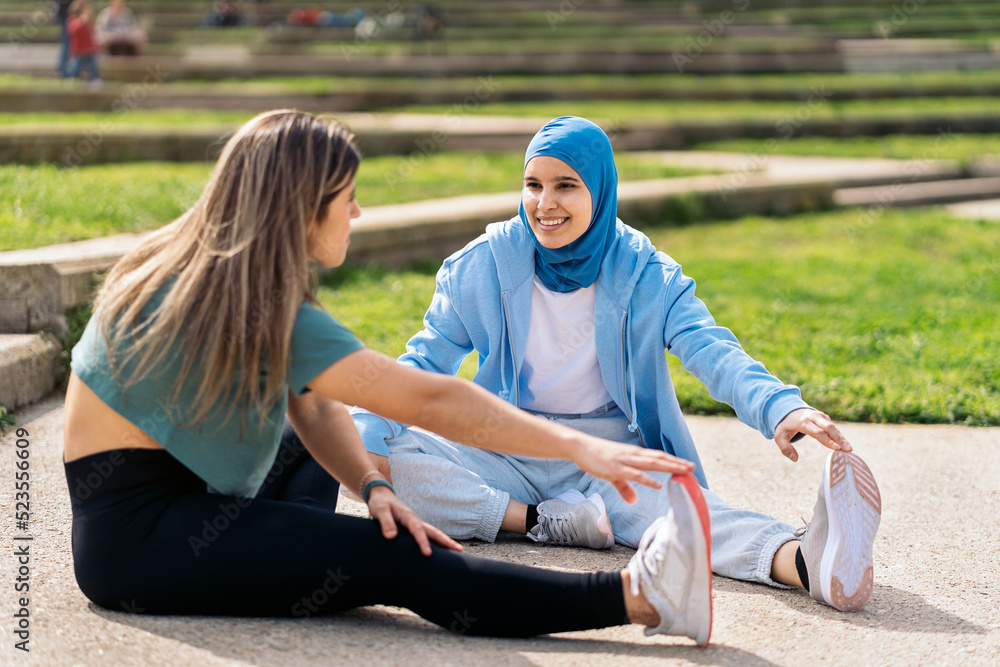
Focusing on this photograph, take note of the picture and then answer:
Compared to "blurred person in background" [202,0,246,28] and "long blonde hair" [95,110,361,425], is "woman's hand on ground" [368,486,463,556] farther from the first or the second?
"blurred person in background" [202,0,246,28]

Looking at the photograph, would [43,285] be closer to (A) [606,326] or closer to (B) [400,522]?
(A) [606,326]

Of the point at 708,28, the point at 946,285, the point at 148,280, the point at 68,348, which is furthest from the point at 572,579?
the point at 708,28

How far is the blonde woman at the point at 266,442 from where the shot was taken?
2.17m

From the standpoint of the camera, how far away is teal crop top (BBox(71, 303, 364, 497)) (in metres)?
2.18

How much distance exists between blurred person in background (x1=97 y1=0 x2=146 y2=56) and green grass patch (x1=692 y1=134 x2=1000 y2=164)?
9.31 m

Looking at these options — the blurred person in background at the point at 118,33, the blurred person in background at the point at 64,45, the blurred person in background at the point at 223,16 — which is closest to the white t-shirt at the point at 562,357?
the blurred person in background at the point at 64,45

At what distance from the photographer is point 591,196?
319 cm

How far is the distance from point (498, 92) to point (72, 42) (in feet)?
19.1

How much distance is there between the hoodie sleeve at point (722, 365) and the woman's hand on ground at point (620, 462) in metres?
0.69

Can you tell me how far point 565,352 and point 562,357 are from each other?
0.06 ft

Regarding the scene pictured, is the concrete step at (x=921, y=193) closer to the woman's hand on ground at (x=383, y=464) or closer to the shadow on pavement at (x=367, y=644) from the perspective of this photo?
the woman's hand on ground at (x=383, y=464)

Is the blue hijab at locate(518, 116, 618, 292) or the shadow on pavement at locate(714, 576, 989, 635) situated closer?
the shadow on pavement at locate(714, 576, 989, 635)

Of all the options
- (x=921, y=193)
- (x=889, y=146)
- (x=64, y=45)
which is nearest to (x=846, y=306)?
(x=921, y=193)

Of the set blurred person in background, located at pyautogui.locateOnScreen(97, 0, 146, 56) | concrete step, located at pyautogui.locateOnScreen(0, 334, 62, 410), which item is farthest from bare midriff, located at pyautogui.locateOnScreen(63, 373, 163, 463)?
blurred person in background, located at pyautogui.locateOnScreen(97, 0, 146, 56)
